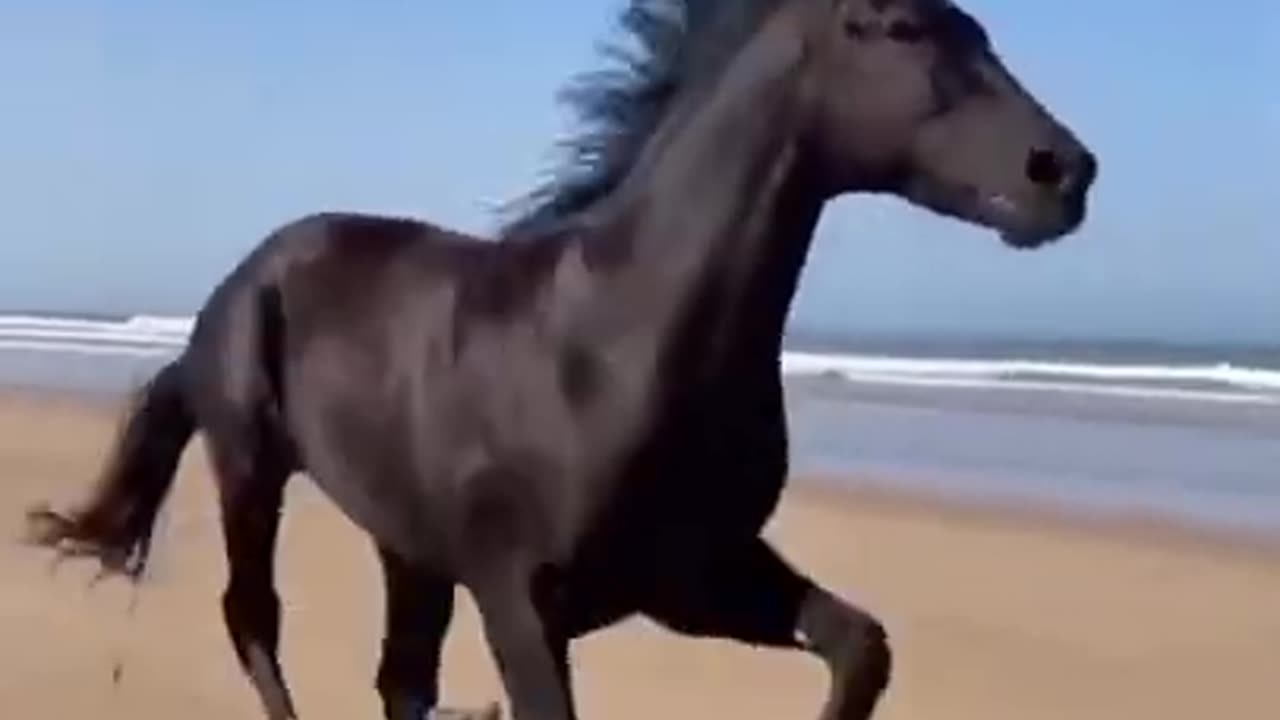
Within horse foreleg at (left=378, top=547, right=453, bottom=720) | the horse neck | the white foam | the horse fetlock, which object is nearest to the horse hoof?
horse foreleg at (left=378, top=547, right=453, bottom=720)

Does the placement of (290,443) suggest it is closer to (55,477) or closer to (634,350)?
(634,350)

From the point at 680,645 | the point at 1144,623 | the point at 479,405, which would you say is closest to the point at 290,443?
the point at 479,405

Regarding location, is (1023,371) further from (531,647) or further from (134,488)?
(531,647)

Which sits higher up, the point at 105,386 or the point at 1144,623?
the point at 1144,623

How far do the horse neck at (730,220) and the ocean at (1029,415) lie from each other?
2264mm

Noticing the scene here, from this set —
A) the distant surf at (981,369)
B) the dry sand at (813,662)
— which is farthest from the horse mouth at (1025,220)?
the distant surf at (981,369)

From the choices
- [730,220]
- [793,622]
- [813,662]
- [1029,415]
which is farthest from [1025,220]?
[1029,415]

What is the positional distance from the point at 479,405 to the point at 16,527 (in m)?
8.27

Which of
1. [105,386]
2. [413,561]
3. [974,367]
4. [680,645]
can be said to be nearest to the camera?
[413,561]

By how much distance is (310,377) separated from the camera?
4438 mm

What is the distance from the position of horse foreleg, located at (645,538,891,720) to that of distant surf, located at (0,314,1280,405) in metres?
15.2

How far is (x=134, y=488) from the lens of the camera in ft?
16.4

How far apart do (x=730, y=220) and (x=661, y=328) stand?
0.62 feet

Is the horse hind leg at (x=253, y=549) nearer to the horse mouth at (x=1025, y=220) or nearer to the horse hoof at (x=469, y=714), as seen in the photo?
the horse hoof at (x=469, y=714)
